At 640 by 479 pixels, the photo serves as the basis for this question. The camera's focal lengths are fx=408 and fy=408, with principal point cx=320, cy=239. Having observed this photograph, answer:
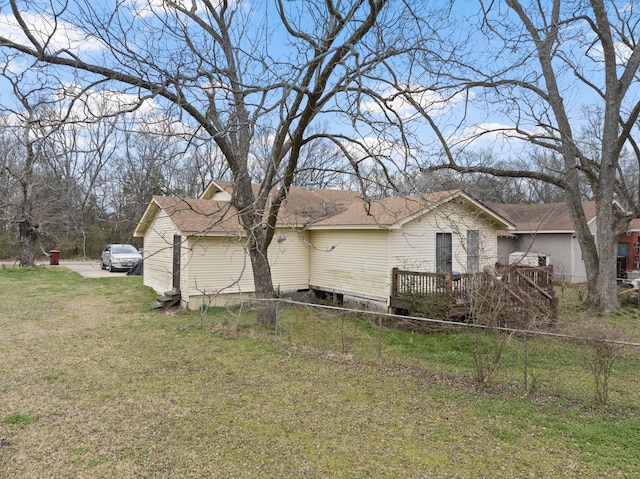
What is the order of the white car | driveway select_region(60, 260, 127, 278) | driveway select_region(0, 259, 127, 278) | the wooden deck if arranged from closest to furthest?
the wooden deck, driveway select_region(60, 260, 127, 278), driveway select_region(0, 259, 127, 278), the white car

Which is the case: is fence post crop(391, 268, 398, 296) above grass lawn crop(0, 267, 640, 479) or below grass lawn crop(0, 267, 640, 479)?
above

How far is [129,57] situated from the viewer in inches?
247

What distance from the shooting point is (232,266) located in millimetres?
12672

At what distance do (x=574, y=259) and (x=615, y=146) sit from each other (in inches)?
333

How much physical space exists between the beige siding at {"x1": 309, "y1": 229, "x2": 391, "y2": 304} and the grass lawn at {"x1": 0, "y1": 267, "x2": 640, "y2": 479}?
421 centimetres

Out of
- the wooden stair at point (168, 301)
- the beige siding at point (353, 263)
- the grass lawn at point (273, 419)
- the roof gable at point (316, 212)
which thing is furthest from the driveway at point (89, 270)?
the grass lawn at point (273, 419)

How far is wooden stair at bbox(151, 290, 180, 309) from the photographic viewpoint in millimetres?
11992

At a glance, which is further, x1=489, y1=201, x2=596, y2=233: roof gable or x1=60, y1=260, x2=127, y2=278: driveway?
x1=60, y1=260, x2=127, y2=278: driveway

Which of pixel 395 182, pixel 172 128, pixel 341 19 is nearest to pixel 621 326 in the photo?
pixel 395 182

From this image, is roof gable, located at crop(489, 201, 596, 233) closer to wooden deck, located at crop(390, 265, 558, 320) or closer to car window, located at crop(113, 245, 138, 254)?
wooden deck, located at crop(390, 265, 558, 320)

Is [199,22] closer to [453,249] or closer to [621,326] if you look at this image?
[453,249]

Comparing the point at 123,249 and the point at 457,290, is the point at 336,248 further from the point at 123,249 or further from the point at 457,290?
the point at 123,249

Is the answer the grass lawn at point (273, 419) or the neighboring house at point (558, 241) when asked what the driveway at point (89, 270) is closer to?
the grass lawn at point (273, 419)

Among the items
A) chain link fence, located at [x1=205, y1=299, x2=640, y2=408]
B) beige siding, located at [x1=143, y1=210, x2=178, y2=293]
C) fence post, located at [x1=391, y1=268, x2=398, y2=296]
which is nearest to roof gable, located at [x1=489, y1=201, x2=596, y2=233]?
fence post, located at [x1=391, y1=268, x2=398, y2=296]
